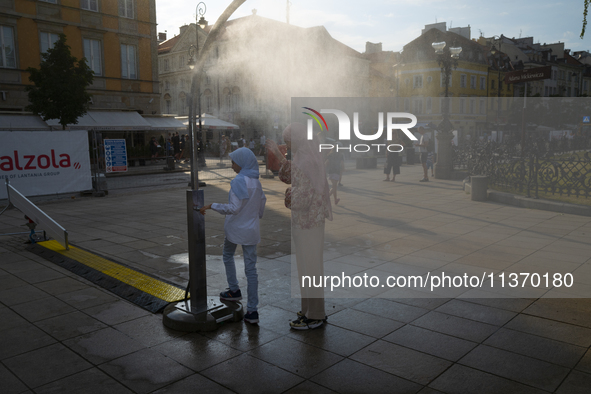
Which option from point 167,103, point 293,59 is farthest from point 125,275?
point 167,103

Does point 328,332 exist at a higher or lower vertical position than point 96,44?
lower

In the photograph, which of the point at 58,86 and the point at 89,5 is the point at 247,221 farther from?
the point at 89,5

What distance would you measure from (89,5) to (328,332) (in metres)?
27.9

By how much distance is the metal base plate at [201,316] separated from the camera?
416 centimetres

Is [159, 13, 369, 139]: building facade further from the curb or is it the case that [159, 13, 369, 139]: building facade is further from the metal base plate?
the metal base plate

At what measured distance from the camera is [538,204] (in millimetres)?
10008

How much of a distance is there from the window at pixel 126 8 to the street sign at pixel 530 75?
23560 millimetres

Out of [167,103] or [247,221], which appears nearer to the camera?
[247,221]

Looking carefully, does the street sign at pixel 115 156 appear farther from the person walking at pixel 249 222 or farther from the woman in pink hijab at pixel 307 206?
the woman in pink hijab at pixel 307 206

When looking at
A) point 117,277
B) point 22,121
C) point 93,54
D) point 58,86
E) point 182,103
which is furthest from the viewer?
point 182,103

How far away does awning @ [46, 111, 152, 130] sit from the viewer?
23705 mm

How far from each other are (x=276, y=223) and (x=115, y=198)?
21.4ft

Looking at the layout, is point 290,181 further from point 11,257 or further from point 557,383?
point 11,257

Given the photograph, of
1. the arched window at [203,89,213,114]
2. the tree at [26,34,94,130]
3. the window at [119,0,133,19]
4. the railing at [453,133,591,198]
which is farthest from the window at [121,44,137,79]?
the railing at [453,133,591,198]
